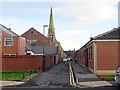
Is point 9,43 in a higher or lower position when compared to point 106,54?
higher

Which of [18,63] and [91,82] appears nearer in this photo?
[91,82]

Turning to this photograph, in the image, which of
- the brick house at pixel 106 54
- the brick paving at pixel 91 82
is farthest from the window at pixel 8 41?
the brick paving at pixel 91 82

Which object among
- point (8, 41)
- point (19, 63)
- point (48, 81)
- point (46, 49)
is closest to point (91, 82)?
point (48, 81)

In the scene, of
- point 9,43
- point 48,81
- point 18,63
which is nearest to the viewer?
point 48,81

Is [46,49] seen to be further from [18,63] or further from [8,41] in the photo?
[18,63]

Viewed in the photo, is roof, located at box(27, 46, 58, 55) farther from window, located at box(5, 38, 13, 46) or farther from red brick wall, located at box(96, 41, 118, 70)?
red brick wall, located at box(96, 41, 118, 70)

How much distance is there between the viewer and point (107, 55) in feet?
109

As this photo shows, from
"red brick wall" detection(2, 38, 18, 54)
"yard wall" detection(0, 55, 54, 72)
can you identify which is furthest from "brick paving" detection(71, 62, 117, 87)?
"red brick wall" detection(2, 38, 18, 54)

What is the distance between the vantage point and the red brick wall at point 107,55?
32875mm

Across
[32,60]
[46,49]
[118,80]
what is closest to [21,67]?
[32,60]

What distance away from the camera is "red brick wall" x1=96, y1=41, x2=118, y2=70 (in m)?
32.9

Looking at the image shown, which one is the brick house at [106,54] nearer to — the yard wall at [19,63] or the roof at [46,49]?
the yard wall at [19,63]

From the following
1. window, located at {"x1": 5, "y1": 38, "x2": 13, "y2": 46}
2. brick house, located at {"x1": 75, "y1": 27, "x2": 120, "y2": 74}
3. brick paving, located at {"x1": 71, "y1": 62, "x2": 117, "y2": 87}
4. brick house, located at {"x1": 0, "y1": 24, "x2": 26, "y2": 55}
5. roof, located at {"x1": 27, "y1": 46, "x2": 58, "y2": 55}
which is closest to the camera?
brick paving, located at {"x1": 71, "y1": 62, "x2": 117, "y2": 87}

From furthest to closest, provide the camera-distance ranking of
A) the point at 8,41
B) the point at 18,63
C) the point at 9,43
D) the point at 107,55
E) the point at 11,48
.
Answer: the point at 8,41 → the point at 9,43 → the point at 11,48 → the point at 18,63 → the point at 107,55
